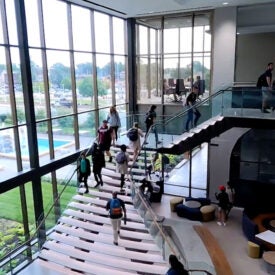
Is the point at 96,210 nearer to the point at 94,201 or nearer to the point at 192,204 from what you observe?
the point at 94,201


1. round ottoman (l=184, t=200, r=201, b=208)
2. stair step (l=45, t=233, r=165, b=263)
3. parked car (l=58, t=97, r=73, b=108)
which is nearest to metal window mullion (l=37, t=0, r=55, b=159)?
parked car (l=58, t=97, r=73, b=108)

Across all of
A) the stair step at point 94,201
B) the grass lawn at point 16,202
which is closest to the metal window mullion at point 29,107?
the grass lawn at point 16,202

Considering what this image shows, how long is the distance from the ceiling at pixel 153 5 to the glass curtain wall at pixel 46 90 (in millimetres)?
706

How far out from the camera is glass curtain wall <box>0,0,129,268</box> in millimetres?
10789

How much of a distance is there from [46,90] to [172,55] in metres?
7.60

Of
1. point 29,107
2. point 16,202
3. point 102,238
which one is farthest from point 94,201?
point 29,107

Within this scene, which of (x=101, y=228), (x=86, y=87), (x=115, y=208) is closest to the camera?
(x=115, y=208)

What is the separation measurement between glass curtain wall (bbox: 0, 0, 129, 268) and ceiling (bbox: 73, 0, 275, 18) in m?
0.71

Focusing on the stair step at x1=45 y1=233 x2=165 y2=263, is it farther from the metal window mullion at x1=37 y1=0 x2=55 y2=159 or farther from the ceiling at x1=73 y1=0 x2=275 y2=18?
the ceiling at x1=73 y1=0 x2=275 y2=18

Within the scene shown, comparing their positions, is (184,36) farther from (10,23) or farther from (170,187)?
(10,23)

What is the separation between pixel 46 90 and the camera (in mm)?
12273

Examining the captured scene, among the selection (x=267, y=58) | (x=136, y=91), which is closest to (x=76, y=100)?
(x=136, y=91)

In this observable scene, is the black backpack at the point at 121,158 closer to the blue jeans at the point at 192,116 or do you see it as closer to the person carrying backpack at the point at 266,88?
the blue jeans at the point at 192,116

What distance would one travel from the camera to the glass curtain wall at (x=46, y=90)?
10789 millimetres
